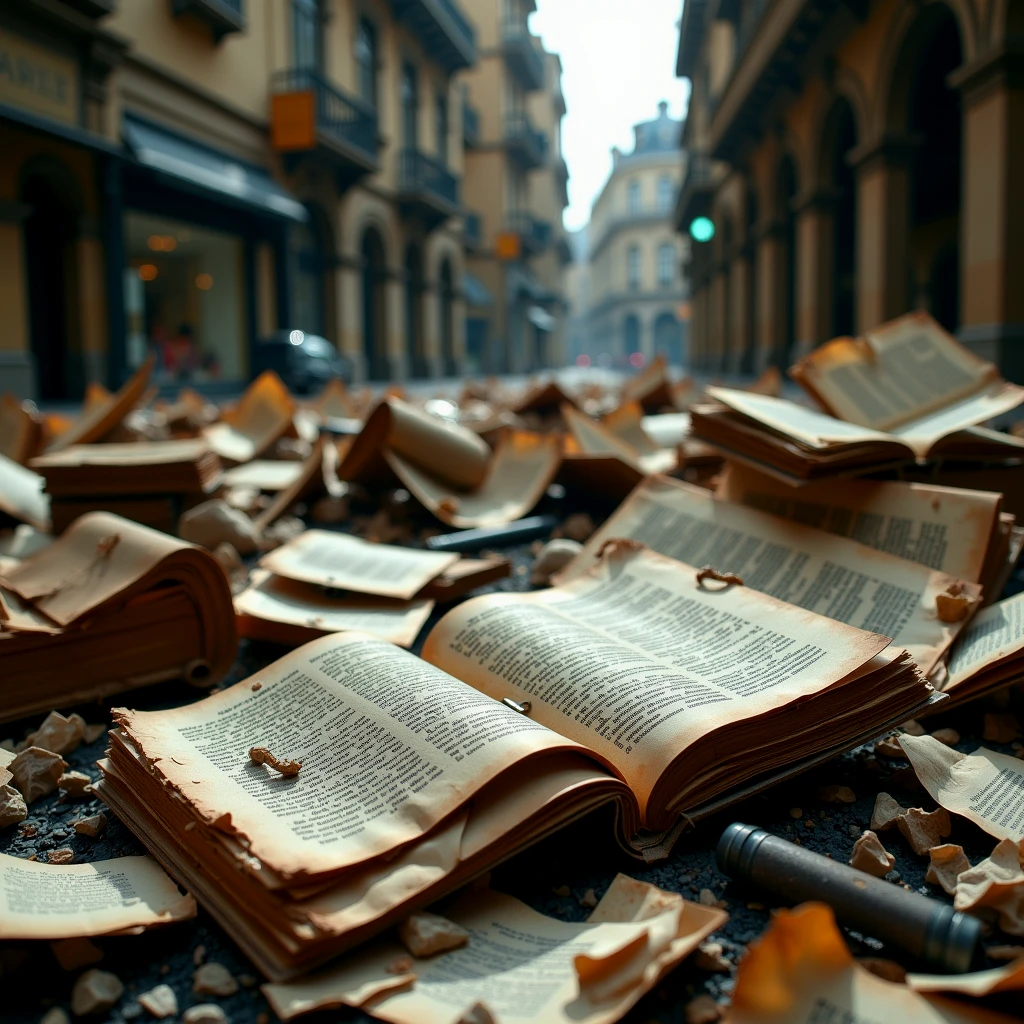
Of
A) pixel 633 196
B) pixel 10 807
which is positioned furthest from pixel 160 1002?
pixel 633 196

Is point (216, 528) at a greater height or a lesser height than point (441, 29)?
lesser

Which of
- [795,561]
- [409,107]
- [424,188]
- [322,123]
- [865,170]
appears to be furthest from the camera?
[409,107]

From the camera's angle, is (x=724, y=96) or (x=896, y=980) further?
(x=724, y=96)

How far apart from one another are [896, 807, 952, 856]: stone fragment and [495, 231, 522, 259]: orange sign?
28688 millimetres

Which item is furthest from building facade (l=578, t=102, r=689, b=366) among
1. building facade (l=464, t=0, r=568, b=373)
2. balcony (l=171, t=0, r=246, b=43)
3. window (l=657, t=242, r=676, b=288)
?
balcony (l=171, t=0, r=246, b=43)

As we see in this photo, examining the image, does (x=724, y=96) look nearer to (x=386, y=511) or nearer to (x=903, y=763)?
(x=386, y=511)

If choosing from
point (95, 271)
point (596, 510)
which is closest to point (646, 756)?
point (596, 510)

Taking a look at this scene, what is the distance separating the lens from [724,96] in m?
14.6

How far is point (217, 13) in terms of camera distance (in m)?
11.1

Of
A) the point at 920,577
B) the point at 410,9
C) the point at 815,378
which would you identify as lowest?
the point at 920,577

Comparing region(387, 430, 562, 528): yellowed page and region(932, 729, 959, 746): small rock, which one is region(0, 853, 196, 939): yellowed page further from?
region(387, 430, 562, 528): yellowed page

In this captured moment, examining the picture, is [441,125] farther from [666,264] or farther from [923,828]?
[666,264]

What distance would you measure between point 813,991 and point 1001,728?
90 cm

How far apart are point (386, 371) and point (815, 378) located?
664 inches
